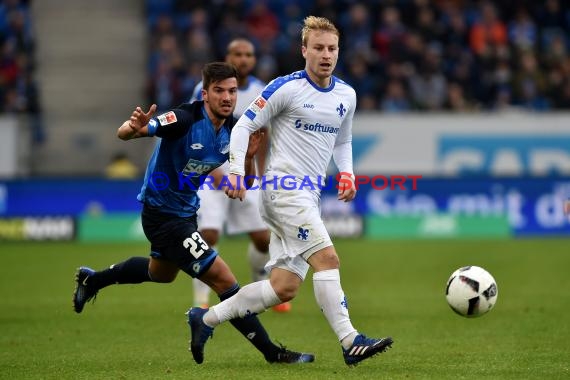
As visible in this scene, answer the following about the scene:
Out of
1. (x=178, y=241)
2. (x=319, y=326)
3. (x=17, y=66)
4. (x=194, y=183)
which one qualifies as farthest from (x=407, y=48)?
(x=178, y=241)

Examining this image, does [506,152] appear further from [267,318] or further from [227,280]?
[227,280]

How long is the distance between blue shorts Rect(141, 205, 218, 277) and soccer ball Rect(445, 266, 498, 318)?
1.85 metres

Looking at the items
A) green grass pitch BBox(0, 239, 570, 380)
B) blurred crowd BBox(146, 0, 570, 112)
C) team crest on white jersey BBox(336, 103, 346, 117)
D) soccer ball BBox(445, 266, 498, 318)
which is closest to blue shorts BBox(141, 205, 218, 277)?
green grass pitch BBox(0, 239, 570, 380)

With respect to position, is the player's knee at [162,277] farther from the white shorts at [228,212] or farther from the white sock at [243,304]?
the white shorts at [228,212]

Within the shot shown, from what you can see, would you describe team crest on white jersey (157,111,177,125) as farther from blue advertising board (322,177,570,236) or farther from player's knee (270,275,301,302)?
blue advertising board (322,177,570,236)

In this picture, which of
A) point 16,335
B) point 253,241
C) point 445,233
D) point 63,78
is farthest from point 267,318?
point 63,78

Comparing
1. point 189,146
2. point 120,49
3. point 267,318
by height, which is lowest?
point 267,318

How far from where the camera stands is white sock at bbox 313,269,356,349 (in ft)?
23.9

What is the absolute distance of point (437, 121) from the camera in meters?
21.7

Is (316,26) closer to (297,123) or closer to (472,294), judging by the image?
(297,123)

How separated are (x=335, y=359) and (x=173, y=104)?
14.6m

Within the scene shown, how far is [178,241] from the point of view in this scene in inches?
308

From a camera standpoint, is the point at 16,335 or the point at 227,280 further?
the point at 16,335

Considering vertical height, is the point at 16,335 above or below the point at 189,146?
below
